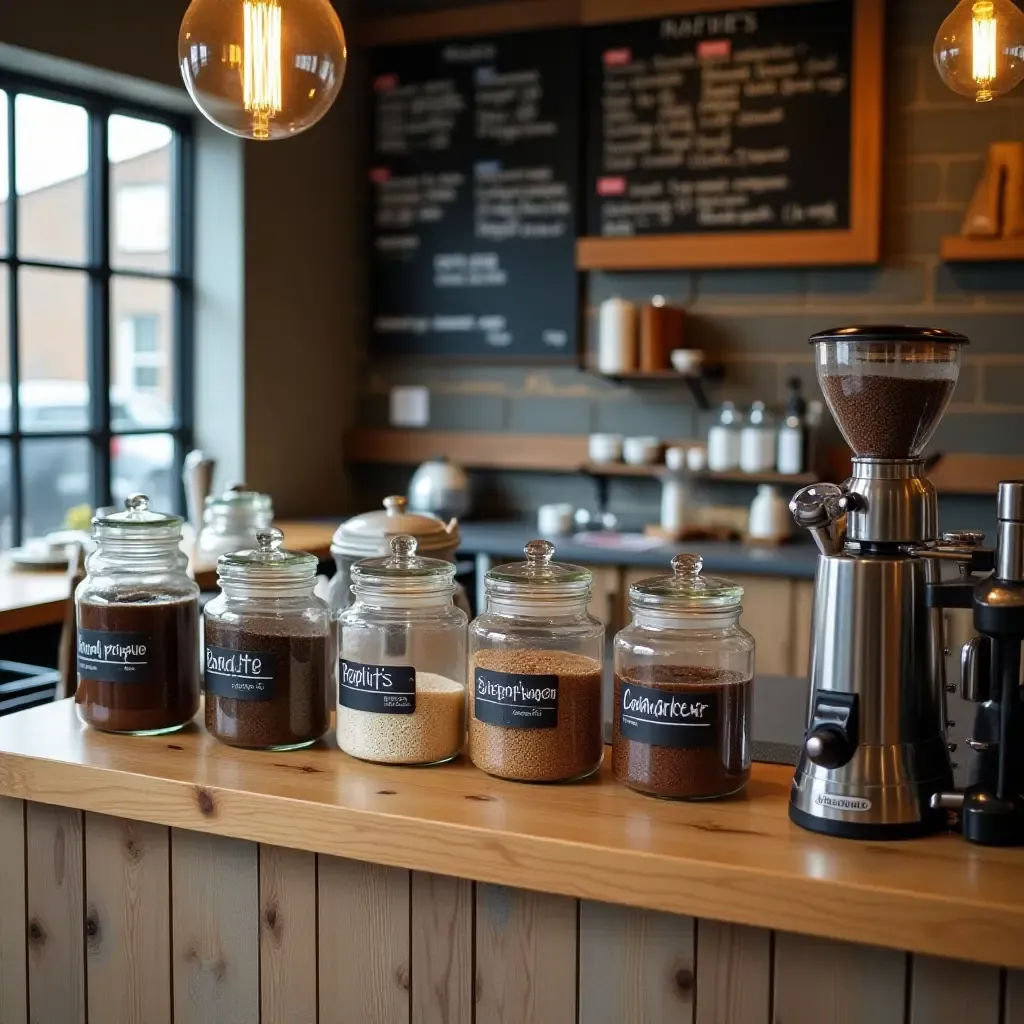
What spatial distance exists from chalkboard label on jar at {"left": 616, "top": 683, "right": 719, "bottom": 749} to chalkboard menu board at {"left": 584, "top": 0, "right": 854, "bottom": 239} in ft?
9.88

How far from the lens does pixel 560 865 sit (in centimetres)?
117

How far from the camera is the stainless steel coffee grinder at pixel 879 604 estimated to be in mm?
1188

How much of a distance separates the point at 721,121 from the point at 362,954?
10.9ft

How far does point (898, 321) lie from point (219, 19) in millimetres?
2754

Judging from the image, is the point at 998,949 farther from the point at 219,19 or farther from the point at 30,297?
the point at 30,297

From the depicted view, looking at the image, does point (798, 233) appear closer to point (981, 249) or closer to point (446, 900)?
point (981, 249)

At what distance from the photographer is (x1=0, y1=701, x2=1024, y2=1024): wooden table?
1104mm

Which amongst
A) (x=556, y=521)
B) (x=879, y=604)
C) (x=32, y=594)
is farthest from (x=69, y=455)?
(x=879, y=604)

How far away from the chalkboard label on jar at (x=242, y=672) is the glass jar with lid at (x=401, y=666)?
0.26 ft

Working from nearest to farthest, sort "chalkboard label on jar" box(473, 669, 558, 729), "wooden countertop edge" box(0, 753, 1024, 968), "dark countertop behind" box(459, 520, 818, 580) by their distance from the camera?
"wooden countertop edge" box(0, 753, 1024, 968) < "chalkboard label on jar" box(473, 669, 558, 729) < "dark countertop behind" box(459, 520, 818, 580)

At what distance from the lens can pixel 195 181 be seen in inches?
166

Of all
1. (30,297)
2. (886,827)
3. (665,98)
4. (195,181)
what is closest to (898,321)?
(665,98)

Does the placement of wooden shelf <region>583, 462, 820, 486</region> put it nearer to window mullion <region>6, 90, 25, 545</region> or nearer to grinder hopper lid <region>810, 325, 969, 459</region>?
window mullion <region>6, 90, 25, 545</region>

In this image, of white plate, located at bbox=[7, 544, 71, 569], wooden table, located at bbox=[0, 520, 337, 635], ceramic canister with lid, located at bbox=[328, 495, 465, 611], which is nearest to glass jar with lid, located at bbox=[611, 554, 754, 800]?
ceramic canister with lid, located at bbox=[328, 495, 465, 611]
